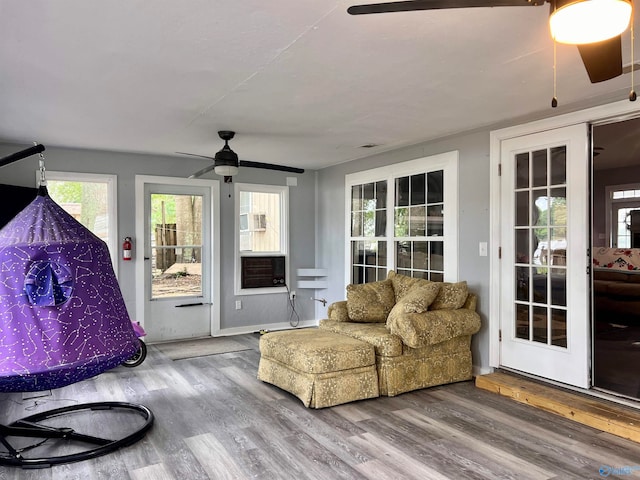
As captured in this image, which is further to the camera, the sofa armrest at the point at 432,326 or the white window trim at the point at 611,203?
the white window trim at the point at 611,203

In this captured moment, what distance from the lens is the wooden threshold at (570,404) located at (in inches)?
122

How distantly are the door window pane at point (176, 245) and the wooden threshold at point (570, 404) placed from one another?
3.82m

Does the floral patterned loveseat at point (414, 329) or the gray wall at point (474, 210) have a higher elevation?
the gray wall at point (474, 210)

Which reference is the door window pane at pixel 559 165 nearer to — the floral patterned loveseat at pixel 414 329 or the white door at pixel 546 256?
the white door at pixel 546 256

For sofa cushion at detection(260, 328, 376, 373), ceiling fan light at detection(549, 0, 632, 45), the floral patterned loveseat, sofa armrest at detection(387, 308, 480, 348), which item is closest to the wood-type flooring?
the floral patterned loveseat

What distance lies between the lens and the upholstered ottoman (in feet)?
11.6

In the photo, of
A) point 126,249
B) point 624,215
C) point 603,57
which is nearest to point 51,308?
point 603,57

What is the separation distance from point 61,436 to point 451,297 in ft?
10.5

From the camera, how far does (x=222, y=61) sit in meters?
2.78

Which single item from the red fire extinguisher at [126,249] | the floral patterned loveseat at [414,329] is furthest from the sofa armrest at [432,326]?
the red fire extinguisher at [126,249]

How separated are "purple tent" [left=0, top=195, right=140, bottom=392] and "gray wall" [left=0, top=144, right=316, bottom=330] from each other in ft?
9.14

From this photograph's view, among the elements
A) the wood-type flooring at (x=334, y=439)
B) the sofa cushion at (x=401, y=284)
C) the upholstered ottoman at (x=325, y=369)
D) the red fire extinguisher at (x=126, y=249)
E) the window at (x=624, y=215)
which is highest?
the window at (x=624, y=215)

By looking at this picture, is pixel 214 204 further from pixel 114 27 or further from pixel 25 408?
pixel 114 27

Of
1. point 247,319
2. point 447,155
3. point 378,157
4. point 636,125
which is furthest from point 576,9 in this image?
point 247,319
